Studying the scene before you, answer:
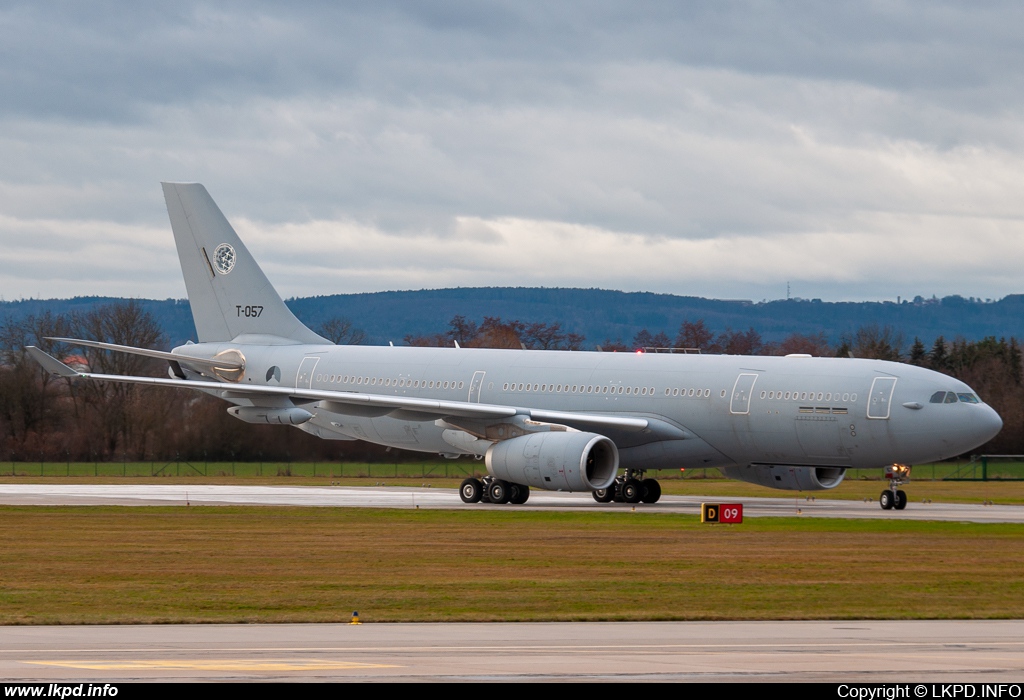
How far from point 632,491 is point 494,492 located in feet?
12.7

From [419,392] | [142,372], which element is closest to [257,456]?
[419,392]

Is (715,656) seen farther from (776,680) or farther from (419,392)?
(419,392)

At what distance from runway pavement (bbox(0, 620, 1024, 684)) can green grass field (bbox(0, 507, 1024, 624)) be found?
132cm

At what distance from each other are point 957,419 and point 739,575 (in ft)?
Answer: 55.7

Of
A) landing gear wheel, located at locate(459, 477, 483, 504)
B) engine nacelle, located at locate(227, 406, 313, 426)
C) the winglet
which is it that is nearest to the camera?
the winglet

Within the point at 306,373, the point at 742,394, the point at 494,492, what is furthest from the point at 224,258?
the point at 742,394

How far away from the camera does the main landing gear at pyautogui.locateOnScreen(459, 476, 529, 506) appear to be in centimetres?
4141

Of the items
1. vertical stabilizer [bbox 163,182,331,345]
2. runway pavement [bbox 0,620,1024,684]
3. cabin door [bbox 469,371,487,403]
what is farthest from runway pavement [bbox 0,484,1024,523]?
runway pavement [bbox 0,620,1024,684]

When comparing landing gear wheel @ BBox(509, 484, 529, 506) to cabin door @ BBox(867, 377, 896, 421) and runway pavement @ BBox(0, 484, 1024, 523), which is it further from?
cabin door @ BBox(867, 377, 896, 421)

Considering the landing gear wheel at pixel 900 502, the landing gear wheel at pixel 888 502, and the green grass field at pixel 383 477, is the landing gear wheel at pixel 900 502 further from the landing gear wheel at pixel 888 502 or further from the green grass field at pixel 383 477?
the green grass field at pixel 383 477

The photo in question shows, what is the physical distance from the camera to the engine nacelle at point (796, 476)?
4153cm

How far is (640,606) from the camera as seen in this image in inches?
736

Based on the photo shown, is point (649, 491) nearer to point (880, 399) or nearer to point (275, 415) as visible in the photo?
point (880, 399)

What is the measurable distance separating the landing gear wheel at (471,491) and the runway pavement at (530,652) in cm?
2509
